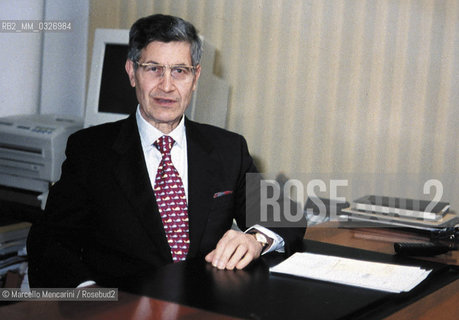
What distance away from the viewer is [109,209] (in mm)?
1466

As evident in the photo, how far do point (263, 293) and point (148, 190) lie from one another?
1.79ft

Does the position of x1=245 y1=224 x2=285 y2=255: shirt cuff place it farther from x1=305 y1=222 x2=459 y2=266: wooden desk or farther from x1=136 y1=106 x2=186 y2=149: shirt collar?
x1=136 y1=106 x2=186 y2=149: shirt collar

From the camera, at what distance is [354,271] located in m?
1.20

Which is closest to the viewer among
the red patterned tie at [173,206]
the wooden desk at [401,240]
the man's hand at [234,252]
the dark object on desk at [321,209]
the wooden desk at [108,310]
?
the wooden desk at [108,310]

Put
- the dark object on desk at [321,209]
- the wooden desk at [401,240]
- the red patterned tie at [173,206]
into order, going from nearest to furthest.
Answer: the wooden desk at [401,240] < the red patterned tie at [173,206] < the dark object on desk at [321,209]

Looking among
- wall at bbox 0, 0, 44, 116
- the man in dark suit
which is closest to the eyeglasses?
the man in dark suit

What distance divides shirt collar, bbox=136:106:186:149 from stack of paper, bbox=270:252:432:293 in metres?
0.50

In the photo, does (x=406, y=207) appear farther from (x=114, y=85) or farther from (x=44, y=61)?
(x=44, y=61)

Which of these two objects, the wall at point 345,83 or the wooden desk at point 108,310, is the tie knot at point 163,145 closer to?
the wooden desk at point 108,310

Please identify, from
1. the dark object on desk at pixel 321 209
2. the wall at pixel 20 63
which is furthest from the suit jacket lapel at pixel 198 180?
the wall at pixel 20 63

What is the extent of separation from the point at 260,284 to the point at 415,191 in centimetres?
142

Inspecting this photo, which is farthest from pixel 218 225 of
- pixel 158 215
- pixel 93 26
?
pixel 93 26

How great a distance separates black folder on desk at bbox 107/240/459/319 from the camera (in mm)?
949

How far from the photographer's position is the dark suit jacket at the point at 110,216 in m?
1.41
